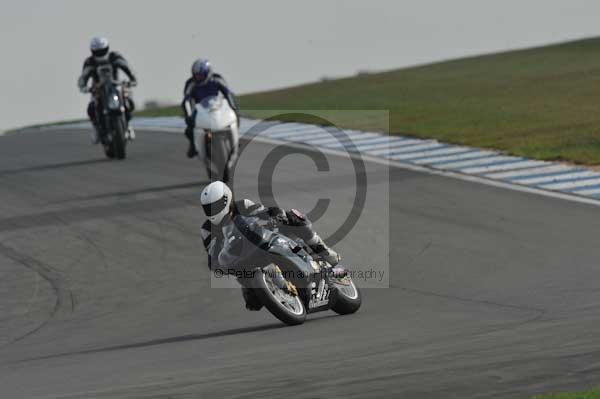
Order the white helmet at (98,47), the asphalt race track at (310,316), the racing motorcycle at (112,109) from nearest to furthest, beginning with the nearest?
1. the asphalt race track at (310,316)
2. the racing motorcycle at (112,109)
3. the white helmet at (98,47)

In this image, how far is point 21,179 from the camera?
20.0 m

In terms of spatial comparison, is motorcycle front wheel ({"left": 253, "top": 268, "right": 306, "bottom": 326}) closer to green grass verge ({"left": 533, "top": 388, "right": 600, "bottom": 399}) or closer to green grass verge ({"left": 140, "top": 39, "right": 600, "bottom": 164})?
green grass verge ({"left": 533, "top": 388, "right": 600, "bottom": 399})

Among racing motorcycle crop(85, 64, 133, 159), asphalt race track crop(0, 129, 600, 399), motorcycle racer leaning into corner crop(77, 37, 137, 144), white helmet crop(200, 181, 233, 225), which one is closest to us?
asphalt race track crop(0, 129, 600, 399)

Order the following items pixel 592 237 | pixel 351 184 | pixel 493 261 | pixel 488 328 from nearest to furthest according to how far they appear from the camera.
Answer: pixel 488 328
pixel 493 261
pixel 592 237
pixel 351 184

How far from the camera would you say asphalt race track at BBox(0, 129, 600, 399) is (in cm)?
718

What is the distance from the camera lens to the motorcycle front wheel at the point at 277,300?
938 cm

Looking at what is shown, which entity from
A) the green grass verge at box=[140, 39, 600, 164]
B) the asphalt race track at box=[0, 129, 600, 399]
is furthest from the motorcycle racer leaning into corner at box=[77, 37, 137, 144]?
the green grass verge at box=[140, 39, 600, 164]

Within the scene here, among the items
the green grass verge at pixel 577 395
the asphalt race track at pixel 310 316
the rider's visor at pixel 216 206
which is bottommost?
the asphalt race track at pixel 310 316

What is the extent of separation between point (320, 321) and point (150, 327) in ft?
5.35

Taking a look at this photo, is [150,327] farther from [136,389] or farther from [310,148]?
[310,148]

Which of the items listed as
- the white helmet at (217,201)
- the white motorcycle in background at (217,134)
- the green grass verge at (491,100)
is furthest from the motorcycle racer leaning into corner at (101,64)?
the white helmet at (217,201)

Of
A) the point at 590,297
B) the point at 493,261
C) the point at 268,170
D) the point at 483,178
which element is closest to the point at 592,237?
the point at 493,261

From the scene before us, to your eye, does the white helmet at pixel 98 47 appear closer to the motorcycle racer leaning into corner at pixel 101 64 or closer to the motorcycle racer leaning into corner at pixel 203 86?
the motorcycle racer leaning into corner at pixel 101 64

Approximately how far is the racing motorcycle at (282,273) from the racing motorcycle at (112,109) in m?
10.5
